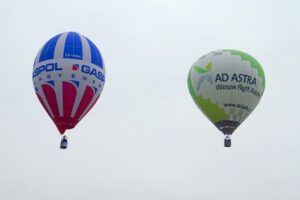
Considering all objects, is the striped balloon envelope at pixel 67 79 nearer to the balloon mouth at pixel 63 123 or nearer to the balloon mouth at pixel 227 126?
the balloon mouth at pixel 63 123

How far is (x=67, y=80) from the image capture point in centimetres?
3466

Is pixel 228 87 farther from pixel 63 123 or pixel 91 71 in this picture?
pixel 63 123

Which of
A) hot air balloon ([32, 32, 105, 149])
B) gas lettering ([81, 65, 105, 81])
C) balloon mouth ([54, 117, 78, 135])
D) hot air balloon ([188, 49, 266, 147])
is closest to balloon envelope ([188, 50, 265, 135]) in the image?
hot air balloon ([188, 49, 266, 147])

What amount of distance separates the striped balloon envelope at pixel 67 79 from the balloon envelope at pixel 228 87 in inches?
225

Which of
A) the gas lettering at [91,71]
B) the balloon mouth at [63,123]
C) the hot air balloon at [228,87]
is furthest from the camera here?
the hot air balloon at [228,87]

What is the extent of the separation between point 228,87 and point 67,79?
8.39 meters

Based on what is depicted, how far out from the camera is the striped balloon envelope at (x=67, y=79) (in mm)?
34594

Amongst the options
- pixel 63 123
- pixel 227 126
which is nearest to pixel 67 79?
pixel 63 123

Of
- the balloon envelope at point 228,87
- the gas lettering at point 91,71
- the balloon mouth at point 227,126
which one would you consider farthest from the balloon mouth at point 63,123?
the balloon mouth at point 227,126

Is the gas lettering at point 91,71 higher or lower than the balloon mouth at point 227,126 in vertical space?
higher

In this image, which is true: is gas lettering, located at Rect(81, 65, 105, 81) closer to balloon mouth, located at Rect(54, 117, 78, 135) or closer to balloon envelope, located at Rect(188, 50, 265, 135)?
balloon mouth, located at Rect(54, 117, 78, 135)

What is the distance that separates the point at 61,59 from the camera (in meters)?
34.9

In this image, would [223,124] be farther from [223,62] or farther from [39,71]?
[39,71]

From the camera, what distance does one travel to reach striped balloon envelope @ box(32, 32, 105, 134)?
34594 mm
